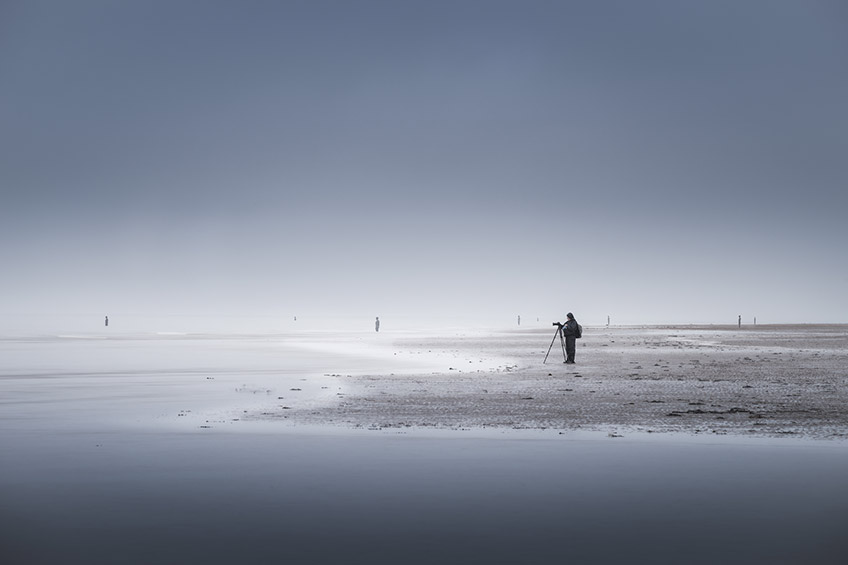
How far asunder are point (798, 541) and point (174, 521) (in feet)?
21.4

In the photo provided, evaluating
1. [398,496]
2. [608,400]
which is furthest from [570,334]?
[398,496]

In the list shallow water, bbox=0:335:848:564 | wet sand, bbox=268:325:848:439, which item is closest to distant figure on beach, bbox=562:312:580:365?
wet sand, bbox=268:325:848:439

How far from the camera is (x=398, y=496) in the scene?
398 inches

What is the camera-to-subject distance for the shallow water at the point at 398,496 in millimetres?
7887

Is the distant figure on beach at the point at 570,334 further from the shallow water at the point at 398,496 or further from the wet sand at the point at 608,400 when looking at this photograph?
the shallow water at the point at 398,496

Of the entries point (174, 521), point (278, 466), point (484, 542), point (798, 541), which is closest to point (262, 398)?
point (278, 466)

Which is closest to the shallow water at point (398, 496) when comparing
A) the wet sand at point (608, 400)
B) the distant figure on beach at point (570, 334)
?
the wet sand at point (608, 400)

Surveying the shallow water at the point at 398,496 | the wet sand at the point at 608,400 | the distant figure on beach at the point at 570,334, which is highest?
the distant figure on beach at the point at 570,334

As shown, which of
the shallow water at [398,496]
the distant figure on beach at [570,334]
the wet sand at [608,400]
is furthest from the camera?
the distant figure on beach at [570,334]

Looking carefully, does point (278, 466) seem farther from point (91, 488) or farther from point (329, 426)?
point (329, 426)

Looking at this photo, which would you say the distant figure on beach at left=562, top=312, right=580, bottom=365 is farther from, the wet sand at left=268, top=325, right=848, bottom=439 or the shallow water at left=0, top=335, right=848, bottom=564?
the shallow water at left=0, top=335, right=848, bottom=564

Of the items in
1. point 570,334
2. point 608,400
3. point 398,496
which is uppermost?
point 570,334

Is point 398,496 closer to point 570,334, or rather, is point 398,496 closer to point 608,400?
point 608,400

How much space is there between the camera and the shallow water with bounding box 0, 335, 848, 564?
25.9 feet
